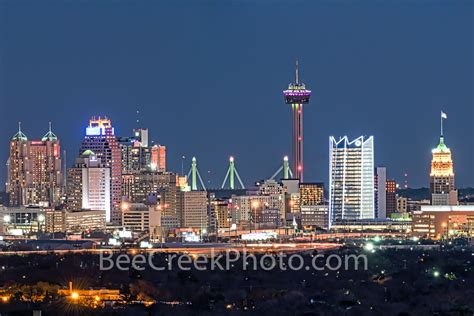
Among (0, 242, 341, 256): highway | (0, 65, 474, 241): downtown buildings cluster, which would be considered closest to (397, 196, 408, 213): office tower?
(0, 65, 474, 241): downtown buildings cluster

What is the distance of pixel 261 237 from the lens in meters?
133

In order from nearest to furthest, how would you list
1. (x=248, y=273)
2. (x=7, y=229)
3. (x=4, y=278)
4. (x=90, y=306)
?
(x=90, y=306), (x=4, y=278), (x=248, y=273), (x=7, y=229)

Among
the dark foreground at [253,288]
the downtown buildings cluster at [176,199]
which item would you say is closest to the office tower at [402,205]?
the downtown buildings cluster at [176,199]

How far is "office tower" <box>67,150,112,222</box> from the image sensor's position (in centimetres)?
15225

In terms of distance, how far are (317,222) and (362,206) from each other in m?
4.43

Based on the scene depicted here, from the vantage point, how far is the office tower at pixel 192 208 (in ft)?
502

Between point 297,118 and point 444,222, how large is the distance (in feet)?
143

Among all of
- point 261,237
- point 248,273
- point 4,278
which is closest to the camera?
point 4,278

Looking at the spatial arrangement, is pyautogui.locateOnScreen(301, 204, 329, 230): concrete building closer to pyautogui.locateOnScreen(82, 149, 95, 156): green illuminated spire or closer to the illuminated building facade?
the illuminated building facade

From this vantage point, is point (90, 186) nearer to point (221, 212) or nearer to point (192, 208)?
point (192, 208)

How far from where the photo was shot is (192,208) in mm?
153875

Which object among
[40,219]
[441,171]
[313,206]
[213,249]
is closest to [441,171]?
[441,171]

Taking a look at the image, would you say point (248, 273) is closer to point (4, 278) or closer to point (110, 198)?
point (4, 278)

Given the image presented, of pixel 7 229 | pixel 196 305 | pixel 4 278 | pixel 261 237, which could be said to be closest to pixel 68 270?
pixel 4 278
